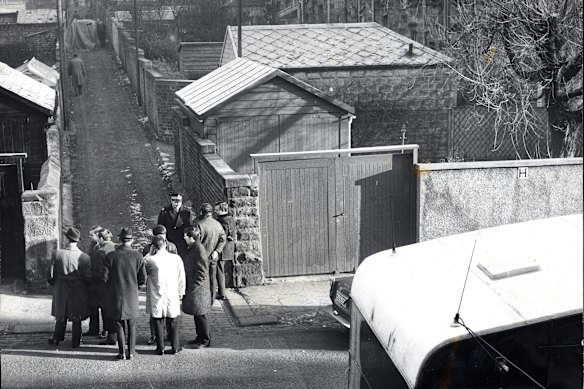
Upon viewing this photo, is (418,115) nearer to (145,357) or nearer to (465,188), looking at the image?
(465,188)

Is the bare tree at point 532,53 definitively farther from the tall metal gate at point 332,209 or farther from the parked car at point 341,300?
the parked car at point 341,300

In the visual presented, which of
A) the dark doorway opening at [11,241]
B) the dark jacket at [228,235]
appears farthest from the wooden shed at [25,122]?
the dark jacket at [228,235]

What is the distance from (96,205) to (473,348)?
569 inches


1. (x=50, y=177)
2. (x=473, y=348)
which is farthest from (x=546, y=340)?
(x=50, y=177)

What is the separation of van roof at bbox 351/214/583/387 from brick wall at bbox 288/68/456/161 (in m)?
14.3

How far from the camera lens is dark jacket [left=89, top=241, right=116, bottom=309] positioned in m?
11.0

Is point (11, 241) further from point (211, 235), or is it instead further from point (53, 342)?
point (211, 235)

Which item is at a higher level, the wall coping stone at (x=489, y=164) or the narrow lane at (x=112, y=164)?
the wall coping stone at (x=489, y=164)

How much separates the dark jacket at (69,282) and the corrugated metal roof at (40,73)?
14.5 m

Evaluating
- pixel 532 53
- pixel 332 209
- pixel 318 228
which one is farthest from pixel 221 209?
pixel 532 53

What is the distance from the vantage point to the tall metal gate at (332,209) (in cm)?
1386

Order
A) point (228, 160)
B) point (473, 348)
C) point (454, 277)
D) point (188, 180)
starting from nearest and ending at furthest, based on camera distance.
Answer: point (473, 348), point (454, 277), point (228, 160), point (188, 180)

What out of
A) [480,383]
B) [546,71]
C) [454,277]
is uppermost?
[546,71]

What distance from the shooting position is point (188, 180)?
18.6m
